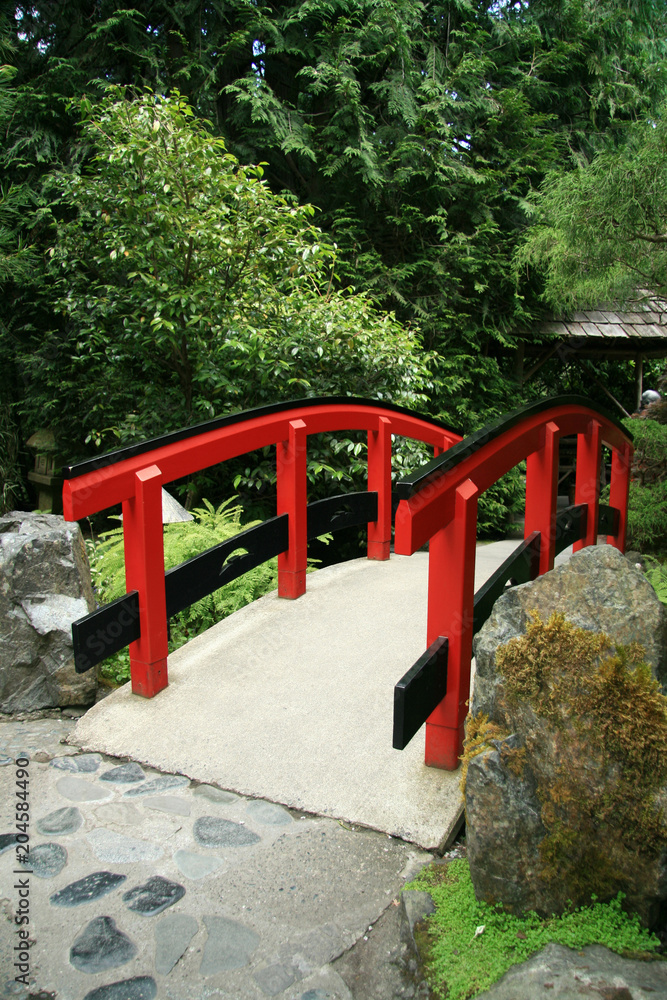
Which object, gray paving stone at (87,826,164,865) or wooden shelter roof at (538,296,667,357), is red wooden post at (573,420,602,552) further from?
wooden shelter roof at (538,296,667,357)

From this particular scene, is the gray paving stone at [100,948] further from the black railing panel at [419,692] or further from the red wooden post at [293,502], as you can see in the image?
the red wooden post at [293,502]

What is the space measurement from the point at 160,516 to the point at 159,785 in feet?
3.22

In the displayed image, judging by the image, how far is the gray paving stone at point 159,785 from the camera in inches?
86.9

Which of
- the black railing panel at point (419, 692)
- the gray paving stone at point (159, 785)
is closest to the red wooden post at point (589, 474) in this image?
the black railing panel at point (419, 692)

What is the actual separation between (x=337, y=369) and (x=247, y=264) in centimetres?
113

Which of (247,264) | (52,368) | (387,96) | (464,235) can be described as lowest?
(52,368)

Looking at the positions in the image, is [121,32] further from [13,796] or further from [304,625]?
[13,796]

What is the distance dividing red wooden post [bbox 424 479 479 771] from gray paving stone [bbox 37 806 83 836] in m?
1.09

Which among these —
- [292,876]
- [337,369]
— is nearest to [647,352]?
[337,369]

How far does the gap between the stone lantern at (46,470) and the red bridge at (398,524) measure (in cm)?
509

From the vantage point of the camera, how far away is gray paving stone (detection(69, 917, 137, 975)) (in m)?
1.56

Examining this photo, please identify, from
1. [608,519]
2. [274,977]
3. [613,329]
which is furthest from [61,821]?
[613,329]

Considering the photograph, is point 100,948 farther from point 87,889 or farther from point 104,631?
point 104,631

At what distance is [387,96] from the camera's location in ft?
29.7
